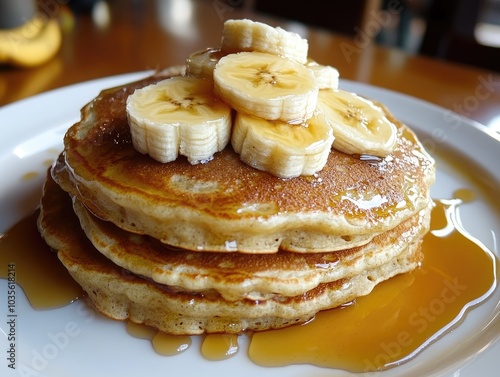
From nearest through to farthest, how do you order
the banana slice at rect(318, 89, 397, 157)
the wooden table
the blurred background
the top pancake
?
the top pancake → the banana slice at rect(318, 89, 397, 157) → the wooden table → the blurred background

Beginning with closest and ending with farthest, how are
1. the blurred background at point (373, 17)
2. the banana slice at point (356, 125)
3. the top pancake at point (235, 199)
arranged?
1. the top pancake at point (235, 199)
2. the banana slice at point (356, 125)
3. the blurred background at point (373, 17)

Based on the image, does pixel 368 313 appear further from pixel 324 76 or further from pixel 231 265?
pixel 324 76

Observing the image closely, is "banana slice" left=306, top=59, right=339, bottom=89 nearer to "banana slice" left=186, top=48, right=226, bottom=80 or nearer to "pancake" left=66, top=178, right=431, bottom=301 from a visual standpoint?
"banana slice" left=186, top=48, right=226, bottom=80

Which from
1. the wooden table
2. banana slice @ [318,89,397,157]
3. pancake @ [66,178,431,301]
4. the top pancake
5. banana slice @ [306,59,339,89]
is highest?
banana slice @ [306,59,339,89]

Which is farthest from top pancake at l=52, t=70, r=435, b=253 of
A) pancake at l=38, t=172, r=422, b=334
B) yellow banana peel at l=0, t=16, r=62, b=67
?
yellow banana peel at l=0, t=16, r=62, b=67

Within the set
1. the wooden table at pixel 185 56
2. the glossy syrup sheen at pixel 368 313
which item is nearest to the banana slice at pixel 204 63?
the glossy syrup sheen at pixel 368 313

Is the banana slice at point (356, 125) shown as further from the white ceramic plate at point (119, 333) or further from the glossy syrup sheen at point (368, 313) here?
the white ceramic plate at point (119, 333)

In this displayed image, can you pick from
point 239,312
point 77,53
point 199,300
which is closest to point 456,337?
point 239,312
